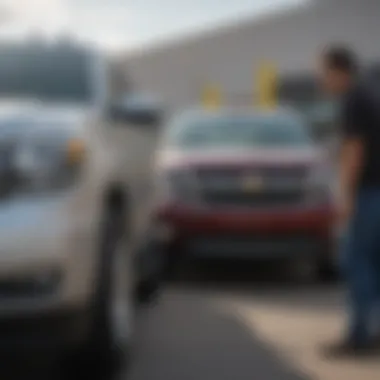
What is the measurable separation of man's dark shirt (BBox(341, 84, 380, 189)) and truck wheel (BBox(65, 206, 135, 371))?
146 cm

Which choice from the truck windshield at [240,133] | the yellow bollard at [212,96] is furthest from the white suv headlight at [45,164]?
the yellow bollard at [212,96]

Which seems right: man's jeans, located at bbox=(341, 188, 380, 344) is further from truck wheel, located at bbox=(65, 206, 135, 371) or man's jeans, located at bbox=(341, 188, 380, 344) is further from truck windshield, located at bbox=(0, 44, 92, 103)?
truck windshield, located at bbox=(0, 44, 92, 103)

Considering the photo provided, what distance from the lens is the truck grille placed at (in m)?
10.4

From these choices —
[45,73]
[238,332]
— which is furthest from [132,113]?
[238,332]

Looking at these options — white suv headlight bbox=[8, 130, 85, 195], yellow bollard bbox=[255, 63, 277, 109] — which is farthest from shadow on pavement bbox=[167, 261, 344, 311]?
yellow bollard bbox=[255, 63, 277, 109]

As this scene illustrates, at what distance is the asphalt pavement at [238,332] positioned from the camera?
6918mm

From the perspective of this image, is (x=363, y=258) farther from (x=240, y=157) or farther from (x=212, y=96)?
(x=212, y=96)

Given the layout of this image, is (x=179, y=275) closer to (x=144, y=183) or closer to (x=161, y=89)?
(x=144, y=183)

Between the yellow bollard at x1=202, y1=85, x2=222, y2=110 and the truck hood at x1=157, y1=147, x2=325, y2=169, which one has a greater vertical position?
the yellow bollard at x1=202, y1=85, x2=222, y2=110

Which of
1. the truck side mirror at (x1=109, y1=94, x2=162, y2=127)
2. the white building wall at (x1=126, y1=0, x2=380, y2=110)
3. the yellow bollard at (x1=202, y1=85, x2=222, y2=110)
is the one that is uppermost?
the white building wall at (x1=126, y1=0, x2=380, y2=110)

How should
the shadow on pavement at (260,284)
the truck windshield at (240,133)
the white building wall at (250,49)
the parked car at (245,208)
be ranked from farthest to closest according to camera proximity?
1. the white building wall at (250,49)
2. the truck windshield at (240,133)
3. the parked car at (245,208)
4. the shadow on pavement at (260,284)

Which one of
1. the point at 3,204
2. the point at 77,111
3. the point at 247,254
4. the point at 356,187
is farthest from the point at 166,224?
the point at 3,204

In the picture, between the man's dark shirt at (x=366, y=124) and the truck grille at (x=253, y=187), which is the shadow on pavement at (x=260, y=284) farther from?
the man's dark shirt at (x=366, y=124)

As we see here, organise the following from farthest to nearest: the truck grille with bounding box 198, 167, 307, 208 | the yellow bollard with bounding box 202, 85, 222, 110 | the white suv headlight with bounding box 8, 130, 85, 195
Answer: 1. the yellow bollard with bounding box 202, 85, 222, 110
2. the truck grille with bounding box 198, 167, 307, 208
3. the white suv headlight with bounding box 8, 130, 85, 195
